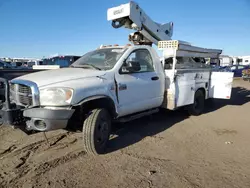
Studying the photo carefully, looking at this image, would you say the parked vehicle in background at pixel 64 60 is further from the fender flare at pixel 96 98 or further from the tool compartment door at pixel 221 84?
the fender flare at pixel 96 98

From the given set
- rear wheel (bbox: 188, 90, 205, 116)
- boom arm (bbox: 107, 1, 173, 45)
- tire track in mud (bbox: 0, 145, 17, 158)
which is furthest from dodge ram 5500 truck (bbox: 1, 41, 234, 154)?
boom arm (bbox: 107, 1, 173, 45)

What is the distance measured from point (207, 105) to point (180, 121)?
9.35 ft

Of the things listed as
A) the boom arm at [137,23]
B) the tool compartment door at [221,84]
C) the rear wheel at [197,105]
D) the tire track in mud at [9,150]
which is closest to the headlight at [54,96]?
the tire track in mud at [9,150]

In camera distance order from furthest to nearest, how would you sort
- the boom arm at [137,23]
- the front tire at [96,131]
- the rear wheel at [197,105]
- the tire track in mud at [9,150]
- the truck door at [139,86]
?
the rear wheel at [197,105] → the boom arm at [137,23] → the truck door at [139,86] → the tire track in mud at [9,150] → the front tire at [96,131]

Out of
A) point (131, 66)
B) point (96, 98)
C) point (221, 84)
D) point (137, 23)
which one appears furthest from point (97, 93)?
point (221, 84)

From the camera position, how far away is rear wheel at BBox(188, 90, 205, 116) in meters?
6.30

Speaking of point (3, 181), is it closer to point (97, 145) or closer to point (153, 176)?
point (97, 145)

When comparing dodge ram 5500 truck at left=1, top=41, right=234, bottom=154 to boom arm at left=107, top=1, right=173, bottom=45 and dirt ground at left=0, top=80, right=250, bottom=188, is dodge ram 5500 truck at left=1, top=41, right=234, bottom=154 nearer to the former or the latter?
dirt ground at left=0, top=80, right=250, bottom=188

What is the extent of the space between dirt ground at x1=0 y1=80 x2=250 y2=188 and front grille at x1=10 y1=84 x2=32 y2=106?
0.97 meters

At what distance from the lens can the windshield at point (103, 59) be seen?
13.5ft

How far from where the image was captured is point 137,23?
20.1 ft

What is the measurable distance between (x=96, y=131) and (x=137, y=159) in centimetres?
85

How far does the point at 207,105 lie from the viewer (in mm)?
8234

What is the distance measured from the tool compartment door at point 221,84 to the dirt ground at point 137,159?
1.83 meters
